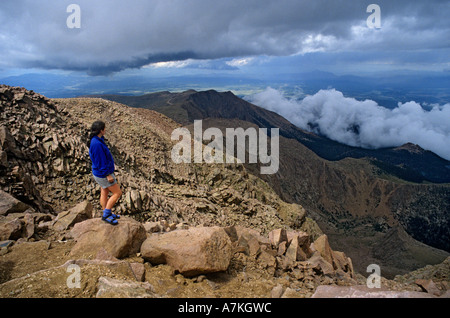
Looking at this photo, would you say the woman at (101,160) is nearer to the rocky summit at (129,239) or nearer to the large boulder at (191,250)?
the rocky summit at (129,239)

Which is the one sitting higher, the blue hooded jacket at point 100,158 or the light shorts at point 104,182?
the blue hooded jacket at point 100,158

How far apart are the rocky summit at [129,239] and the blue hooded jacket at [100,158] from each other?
1.49 m

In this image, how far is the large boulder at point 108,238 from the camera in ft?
21.3

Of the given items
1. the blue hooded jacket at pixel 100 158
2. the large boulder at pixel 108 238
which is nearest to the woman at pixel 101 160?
the blue hooded jacket at pixel 100 158

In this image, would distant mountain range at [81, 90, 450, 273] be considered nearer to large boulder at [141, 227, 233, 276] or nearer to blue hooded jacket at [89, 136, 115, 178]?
large boulder at [141, 227, 233, 276]

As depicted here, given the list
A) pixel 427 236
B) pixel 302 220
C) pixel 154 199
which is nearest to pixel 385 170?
pixel 427 236

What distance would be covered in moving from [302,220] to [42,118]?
23831mm

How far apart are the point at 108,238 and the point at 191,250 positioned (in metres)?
2.31

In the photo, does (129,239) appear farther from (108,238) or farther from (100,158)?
(100,158)

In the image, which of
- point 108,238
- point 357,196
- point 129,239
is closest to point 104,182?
point 108,238

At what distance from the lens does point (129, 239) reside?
6848 millimetres

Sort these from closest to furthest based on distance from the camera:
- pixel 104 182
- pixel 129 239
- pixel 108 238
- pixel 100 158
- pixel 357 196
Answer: pixel 108 238 < pixel 129 239 < pixel 100 158 < pixel 104 182 < pixel 357 196

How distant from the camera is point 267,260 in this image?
8953mm
